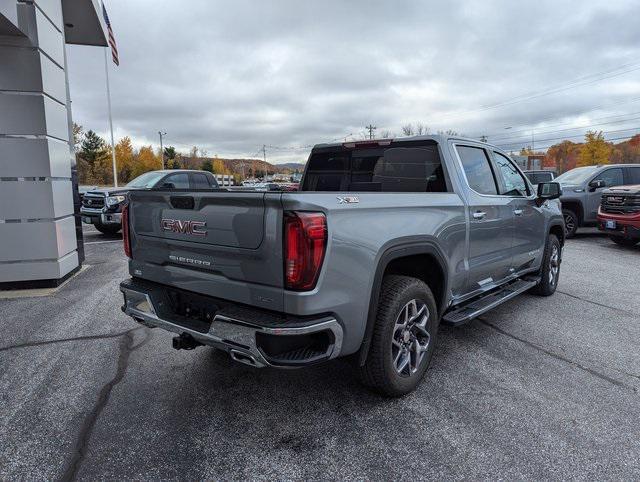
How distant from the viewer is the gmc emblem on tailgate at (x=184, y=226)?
2.75 meters

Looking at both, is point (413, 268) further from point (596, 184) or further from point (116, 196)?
point (596, 184)

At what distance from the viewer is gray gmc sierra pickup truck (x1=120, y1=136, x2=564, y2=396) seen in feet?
7.84

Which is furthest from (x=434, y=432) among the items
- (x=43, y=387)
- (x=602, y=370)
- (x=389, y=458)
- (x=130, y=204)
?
(x=43, y=387)

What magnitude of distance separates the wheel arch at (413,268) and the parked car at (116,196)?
8862 millimetres

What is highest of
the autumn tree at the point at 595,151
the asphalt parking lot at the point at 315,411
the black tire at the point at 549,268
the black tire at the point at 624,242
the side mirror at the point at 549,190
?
the autumn tree at the point at 595,151

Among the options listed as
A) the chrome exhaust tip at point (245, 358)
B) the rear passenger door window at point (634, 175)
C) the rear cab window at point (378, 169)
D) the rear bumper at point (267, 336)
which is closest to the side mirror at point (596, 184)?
the rear passenger door window at point (634, 175)

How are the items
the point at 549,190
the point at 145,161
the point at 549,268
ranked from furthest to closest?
the point at 145,161 < the point at 549,268 < the point at 549,190

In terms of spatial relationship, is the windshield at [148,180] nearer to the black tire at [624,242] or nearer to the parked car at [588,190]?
the parked car at [588,190]

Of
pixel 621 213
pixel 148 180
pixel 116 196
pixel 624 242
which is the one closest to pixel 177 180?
pixel 148 180

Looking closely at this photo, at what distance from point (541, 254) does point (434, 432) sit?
3651mm

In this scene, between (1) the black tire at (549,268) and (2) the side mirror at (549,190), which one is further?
(1) the black tire at (549,268)

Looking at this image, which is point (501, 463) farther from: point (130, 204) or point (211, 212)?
point (130, 204)

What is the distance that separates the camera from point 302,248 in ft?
7.66

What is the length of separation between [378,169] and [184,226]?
2.05 metres
